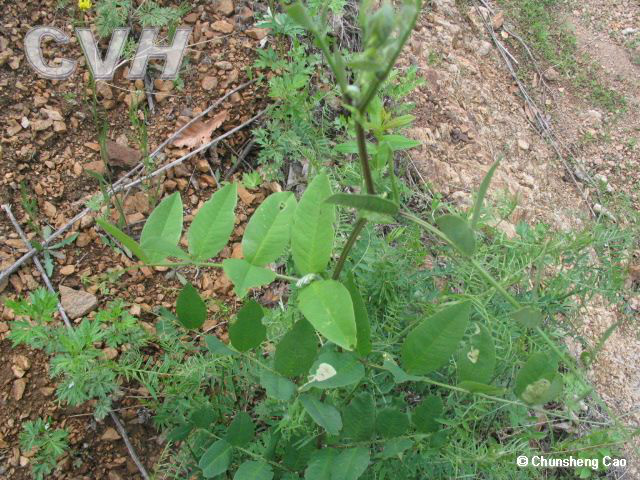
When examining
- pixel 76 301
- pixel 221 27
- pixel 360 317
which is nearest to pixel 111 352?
pixel 76 301

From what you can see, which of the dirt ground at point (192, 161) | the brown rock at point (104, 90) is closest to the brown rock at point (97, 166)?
the dirt ground at point (192, 161)

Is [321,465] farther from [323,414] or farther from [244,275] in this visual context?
[244,275]

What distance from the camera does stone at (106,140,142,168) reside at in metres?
2.23

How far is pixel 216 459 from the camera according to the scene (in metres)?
1.24

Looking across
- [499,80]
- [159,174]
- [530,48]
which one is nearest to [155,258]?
[159,174]

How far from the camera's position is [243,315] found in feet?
3.59

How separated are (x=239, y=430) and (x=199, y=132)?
142cm

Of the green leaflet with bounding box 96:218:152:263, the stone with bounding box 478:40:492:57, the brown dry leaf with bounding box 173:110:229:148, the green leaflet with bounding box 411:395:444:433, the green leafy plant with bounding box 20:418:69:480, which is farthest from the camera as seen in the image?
the stone with bounding box 478:40:492:57

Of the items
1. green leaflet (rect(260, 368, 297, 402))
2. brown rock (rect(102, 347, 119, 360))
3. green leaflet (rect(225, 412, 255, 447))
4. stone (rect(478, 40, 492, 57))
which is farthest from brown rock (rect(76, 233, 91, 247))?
stone (rect(478, 40, 492, 57))

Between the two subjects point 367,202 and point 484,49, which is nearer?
point 367,202

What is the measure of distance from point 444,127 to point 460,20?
990mm

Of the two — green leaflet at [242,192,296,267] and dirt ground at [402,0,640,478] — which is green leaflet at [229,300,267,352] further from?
dirt ground at [402,0,640,478]

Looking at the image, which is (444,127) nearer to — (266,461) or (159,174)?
(159,174)

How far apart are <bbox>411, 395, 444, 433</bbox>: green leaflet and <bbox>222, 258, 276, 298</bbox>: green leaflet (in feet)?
1.38
